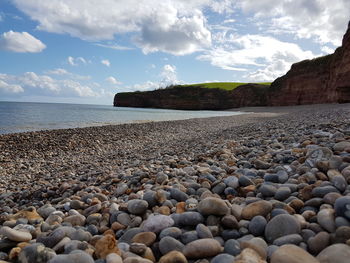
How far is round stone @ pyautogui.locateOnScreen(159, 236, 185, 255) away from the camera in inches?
67.7

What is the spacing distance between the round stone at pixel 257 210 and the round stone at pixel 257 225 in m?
0.11

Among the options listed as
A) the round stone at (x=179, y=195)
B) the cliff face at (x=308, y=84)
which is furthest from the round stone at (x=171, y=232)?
the cliff face at (x=308, y=84)

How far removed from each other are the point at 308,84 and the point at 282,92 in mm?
6602

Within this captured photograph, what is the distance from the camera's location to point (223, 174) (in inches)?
132

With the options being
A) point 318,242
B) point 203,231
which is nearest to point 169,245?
point 203,231

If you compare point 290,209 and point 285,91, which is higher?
point 285,91

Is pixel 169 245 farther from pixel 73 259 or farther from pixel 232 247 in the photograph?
pixel 73 259

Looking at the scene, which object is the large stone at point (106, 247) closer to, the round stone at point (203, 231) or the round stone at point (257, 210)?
the round stone at point (203, 231)

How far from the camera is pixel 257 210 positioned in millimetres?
2021

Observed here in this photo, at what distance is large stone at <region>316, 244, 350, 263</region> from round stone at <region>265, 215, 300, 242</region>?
283 mm

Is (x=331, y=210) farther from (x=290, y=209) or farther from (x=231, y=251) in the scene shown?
(x=231, y=251)

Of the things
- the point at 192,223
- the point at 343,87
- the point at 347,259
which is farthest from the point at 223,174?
the point at 343,87

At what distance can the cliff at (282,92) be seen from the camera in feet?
100

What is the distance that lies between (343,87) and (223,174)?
31.1m
